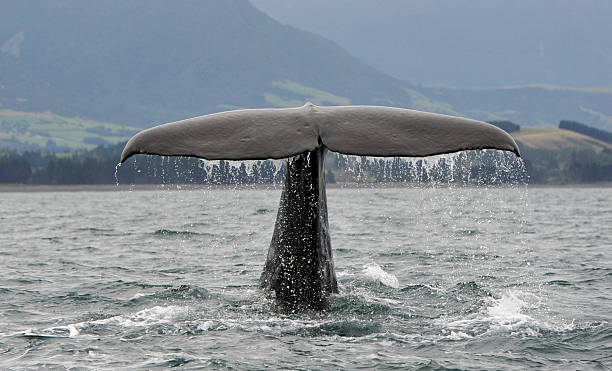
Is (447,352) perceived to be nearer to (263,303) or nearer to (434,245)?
(263,303)

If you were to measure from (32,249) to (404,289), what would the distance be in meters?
9.47

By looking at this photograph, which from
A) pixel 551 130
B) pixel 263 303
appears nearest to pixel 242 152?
pixel 263 303

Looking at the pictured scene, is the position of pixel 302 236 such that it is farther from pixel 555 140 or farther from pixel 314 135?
pixel 555 140

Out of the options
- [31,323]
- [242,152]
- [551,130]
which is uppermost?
[551,130]

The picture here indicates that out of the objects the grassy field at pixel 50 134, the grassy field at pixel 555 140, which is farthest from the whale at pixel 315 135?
the grassy field at pixel 50 134

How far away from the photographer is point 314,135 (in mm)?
6008

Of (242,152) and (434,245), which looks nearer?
(242,152)

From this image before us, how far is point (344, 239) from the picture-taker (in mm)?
18953

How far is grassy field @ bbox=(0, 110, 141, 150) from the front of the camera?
171 metres

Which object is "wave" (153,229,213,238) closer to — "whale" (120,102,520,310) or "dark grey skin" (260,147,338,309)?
"dark grey skin" (260,147,338,309)

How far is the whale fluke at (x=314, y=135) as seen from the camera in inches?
229

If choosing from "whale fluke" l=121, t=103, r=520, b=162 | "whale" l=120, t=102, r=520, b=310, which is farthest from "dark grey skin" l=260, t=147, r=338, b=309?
"whale fluke" l=121, t=103, r=520, b=162

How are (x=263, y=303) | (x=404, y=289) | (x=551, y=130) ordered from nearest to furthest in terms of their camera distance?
(x=263, y=303), (x=404, y=289), (x=551, y=130)

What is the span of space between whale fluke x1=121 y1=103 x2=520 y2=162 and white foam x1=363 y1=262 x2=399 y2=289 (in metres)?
4.76
